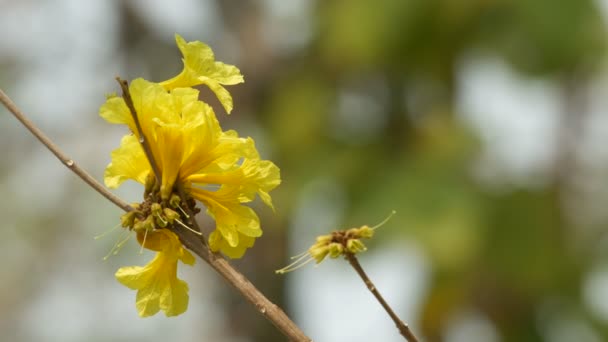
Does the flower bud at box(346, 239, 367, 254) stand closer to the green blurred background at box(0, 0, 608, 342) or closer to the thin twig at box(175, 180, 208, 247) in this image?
the thin twig at box(175, 180, 208, 247)

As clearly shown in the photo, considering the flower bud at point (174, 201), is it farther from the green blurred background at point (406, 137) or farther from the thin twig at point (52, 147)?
the green blurred background at point (406, 137)

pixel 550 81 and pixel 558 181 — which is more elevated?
pixel 550 81

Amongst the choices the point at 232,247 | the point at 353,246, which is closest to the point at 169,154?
the point at 232,247

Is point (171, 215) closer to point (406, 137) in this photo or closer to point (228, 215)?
point (228, 215)

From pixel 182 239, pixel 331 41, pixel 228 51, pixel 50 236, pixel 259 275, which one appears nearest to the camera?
pixel 182 239

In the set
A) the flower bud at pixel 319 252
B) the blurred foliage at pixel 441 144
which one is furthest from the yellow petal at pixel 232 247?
the blurred foliage at pixel 441 144

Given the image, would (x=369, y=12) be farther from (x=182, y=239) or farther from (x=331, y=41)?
(x=182, y=239)

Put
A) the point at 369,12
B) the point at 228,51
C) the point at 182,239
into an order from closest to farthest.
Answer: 1. the point at 182,239
2. the point at 369,12
3. the point at 228,51

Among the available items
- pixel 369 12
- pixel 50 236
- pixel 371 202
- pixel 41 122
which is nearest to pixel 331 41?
pixel 369 12
